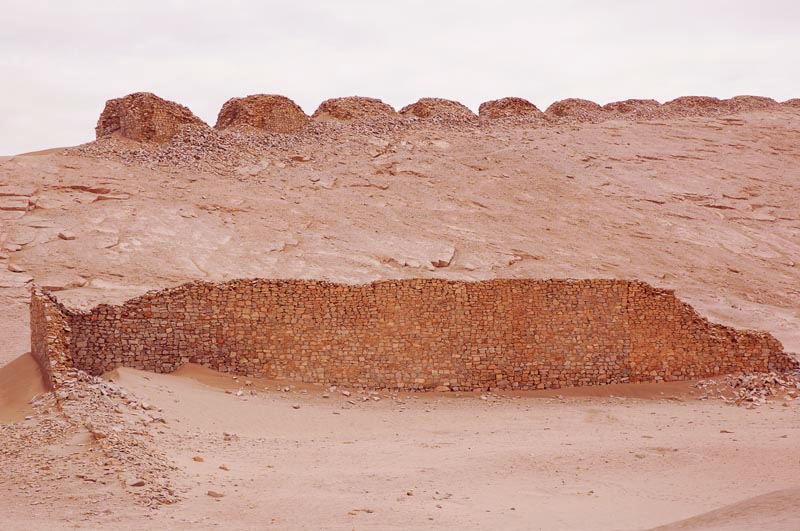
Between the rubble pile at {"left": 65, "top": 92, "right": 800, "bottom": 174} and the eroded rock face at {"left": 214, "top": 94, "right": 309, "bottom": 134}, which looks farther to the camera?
the eroded rock face at {"left": 214, "top": 94, "right": 309, "bottom": 134}

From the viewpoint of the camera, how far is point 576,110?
4416 centimetres

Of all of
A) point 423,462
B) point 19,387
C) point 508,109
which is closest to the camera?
point 423,462

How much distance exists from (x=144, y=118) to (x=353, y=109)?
8.84 m

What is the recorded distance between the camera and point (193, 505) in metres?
9.02

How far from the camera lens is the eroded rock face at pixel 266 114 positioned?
3797cm

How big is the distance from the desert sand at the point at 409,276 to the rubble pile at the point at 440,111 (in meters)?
0.99

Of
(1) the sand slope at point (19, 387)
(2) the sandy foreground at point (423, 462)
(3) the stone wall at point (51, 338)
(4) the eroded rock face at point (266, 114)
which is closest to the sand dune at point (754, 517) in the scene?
(2) the sandy foreground at point (423, 462)

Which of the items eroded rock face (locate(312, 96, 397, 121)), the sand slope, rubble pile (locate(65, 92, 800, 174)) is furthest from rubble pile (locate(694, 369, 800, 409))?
eroded rock face (locate(312, 96, 397, 121))

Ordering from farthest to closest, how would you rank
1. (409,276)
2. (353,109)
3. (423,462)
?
(353,109)
(409,276)
(423,462)

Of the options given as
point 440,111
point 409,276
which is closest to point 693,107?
point 440,111

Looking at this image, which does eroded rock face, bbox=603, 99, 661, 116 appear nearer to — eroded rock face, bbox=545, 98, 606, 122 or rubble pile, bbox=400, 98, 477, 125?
eroded rock face, bbox=545, 98, 606, 122

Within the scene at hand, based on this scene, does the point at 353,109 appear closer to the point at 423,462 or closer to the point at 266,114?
the point at 266,114

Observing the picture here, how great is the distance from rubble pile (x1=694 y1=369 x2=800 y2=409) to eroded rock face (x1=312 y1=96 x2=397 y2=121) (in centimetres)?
2549

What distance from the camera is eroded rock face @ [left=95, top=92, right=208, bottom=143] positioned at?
35.7m
